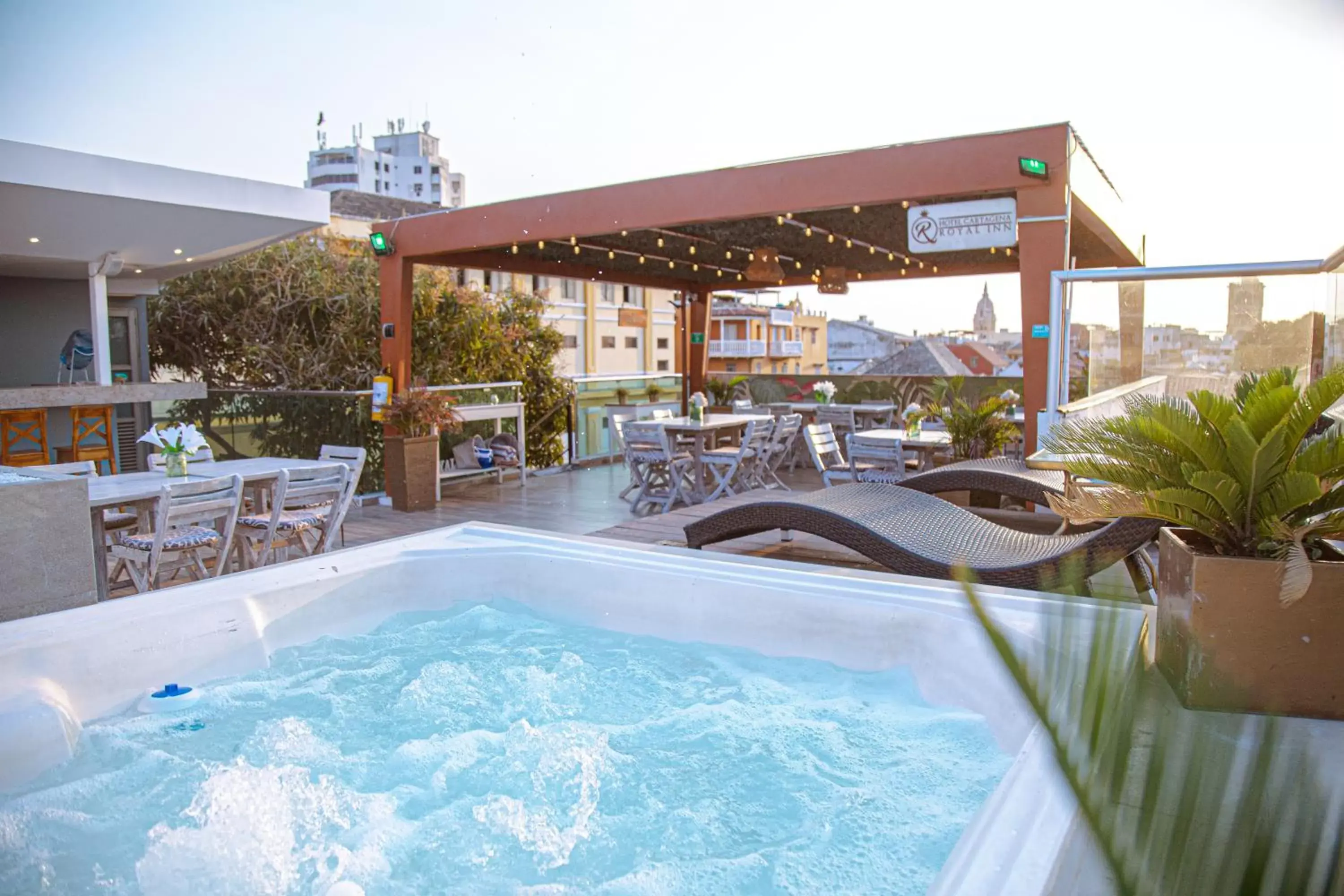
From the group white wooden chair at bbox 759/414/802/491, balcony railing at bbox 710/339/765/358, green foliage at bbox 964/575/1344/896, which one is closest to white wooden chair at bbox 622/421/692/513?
white wooden chair at bbox 759/414/802/491

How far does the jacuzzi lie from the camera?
2803mm

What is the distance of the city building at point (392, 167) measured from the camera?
72062 mm

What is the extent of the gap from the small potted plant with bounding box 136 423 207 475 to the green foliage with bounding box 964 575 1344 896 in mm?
5185

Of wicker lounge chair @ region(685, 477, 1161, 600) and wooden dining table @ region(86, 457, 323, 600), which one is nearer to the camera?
wicker lounge chair @ region(685, 477, 1161, 600)

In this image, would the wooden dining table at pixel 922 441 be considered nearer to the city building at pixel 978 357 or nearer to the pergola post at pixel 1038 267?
the pergola post at pixel 1038 267

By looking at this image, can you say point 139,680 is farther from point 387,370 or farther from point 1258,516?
point 387,370

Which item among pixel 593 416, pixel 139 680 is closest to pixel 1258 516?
pixel 139 680

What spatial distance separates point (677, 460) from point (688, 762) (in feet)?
17.3

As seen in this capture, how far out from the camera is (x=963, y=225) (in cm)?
730

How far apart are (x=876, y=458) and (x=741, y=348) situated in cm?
4968

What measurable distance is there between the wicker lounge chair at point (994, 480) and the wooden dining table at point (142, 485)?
3.67 metres

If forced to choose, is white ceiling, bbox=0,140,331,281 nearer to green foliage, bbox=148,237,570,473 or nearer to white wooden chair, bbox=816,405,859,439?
green foliage, bbox=148,237,570,473

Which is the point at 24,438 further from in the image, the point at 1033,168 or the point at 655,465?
the point at 1033,168

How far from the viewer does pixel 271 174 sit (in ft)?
146
